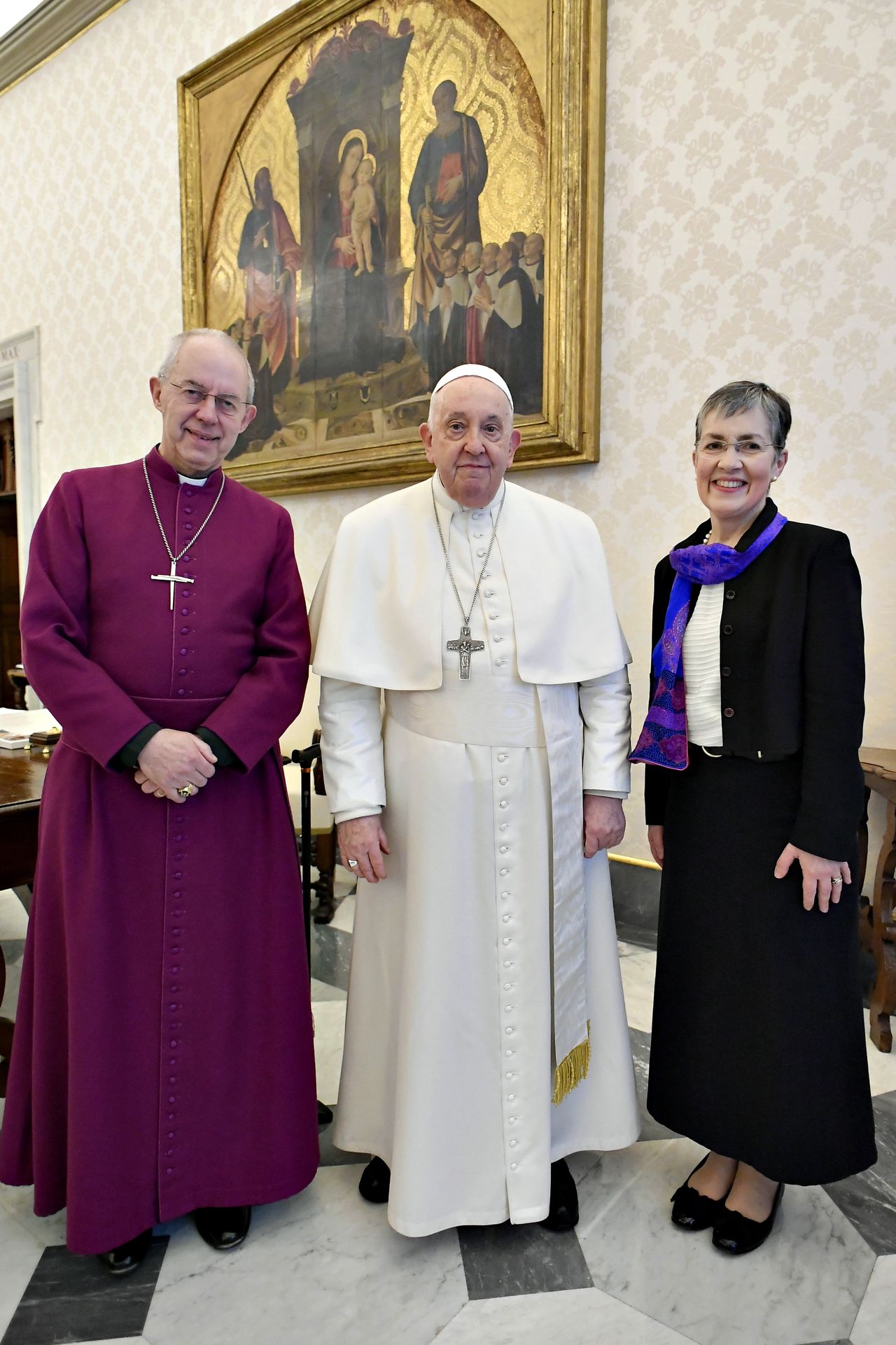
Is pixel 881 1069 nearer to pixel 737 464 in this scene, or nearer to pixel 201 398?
pixel 737 464

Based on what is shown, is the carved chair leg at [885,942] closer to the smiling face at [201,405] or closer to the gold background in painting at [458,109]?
the smiling face at [201,405]

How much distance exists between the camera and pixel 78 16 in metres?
5.88

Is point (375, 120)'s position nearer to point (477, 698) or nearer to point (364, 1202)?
point (477, 698)

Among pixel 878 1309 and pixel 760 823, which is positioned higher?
pixel 760 823

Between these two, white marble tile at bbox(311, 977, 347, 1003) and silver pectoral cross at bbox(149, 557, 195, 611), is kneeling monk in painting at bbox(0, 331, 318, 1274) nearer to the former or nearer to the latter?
silver pectoral cross at bbox(149, 557, 195, 611)

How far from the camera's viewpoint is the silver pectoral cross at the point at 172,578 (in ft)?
6.25

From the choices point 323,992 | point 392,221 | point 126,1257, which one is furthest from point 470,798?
point 392,221

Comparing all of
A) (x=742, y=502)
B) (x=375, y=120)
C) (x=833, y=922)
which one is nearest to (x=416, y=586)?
(x=742, y=502)

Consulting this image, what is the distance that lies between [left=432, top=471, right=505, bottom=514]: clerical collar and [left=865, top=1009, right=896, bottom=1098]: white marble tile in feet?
6.44

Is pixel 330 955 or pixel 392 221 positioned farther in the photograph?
pixel 392 221

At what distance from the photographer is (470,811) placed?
6.38 feet

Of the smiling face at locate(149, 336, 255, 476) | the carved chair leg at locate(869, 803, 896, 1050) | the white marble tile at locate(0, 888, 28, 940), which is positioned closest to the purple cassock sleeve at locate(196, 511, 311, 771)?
the smiling face at locate(149, 336, 255, 476)

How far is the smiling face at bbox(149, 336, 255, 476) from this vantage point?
6.10ft

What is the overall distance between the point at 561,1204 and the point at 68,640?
5.62 ft
